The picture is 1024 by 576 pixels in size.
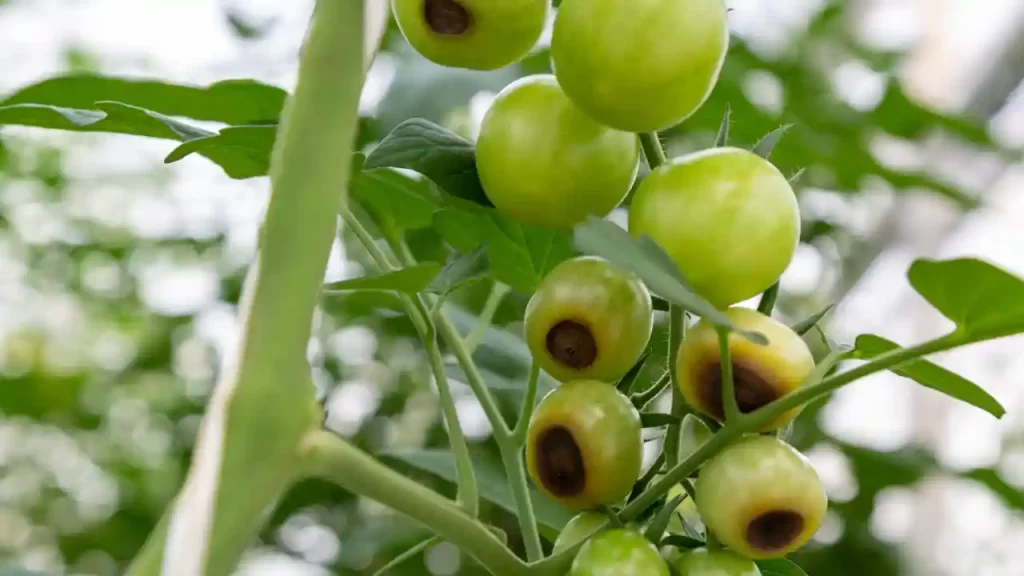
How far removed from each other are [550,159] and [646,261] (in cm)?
6

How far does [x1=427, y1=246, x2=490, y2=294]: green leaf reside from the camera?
273 mm

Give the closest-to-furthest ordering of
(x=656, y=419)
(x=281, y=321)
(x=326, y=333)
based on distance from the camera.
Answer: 1. (x=281, y=321)
2. (x=656, y=419)
3. (x=326, y=333)

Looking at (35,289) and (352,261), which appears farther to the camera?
(35,289)

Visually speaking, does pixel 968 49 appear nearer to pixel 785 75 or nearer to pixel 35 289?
pixel 785 75

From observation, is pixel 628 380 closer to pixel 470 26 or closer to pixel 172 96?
pixel 470 26

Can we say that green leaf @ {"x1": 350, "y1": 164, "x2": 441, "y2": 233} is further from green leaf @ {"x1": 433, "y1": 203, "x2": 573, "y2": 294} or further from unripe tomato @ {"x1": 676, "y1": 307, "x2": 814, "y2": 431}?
unripe tomato @ {"x1": 676, "y1": 307, "x2": 814, "y2": 431}

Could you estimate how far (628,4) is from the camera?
211mm

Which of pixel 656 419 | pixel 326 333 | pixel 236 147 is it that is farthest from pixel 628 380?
pixel 326 333

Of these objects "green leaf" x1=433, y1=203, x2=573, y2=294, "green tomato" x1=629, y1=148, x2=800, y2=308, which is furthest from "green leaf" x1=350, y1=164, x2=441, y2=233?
"green tomato" x1=629, y1=148, x2=800, y2=308

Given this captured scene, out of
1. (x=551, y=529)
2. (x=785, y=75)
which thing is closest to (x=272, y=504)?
(x=551, y=529)

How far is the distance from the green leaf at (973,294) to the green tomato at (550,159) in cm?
8

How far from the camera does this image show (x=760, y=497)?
21cm

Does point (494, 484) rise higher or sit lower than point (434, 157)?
lower

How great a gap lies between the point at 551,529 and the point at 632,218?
194 mm
